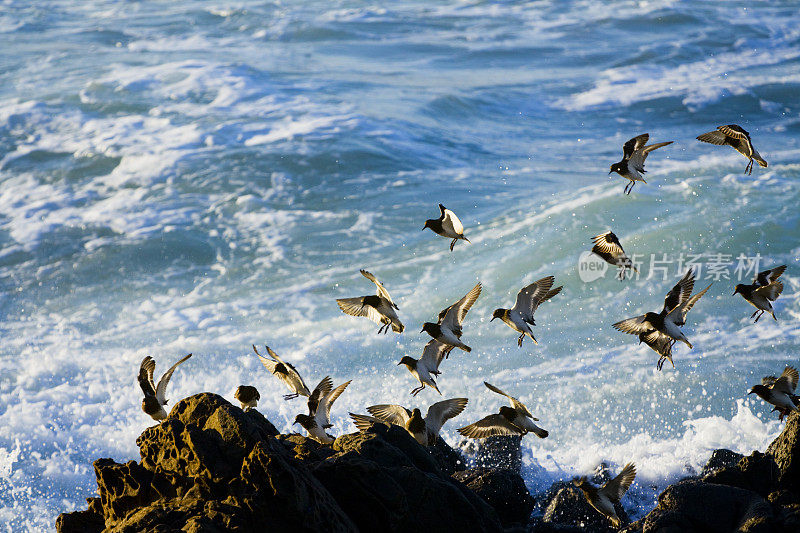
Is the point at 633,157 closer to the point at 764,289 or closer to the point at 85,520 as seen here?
the point at 764,289

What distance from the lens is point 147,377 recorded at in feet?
17.5

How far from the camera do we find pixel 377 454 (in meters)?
4.83

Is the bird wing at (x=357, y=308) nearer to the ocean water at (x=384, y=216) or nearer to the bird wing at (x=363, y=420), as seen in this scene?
the bird wing at (x=363, y=420)

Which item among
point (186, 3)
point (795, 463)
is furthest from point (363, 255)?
point (186, 3)

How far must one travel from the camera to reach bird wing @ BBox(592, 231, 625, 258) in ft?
17.6

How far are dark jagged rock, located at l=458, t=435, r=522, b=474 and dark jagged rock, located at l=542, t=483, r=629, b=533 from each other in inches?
40.6

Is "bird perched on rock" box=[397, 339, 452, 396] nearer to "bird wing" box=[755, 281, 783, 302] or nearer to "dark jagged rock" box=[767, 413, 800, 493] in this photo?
"bird wing" box=[755, 281, 783, 302]

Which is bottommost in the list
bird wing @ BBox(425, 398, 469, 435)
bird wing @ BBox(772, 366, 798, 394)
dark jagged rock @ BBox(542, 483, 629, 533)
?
dark jagged rock @ BBox(542, 483, 629, 533)

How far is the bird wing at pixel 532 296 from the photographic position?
552cm

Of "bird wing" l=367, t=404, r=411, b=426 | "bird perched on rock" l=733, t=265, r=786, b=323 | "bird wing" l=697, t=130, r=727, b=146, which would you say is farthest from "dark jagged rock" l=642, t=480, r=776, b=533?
"bird wing" l=697, t=130, r=727, b=146

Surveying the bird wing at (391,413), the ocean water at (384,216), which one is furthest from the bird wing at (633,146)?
the ocean water at (384,216)

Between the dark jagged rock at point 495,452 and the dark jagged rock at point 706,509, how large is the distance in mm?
2078

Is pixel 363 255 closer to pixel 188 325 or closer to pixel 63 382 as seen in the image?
pixel 188 325

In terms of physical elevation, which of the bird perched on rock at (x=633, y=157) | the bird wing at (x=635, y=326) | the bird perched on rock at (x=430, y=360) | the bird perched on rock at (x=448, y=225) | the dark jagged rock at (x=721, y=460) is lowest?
the dark jagged rock at (x=721, y=460)
